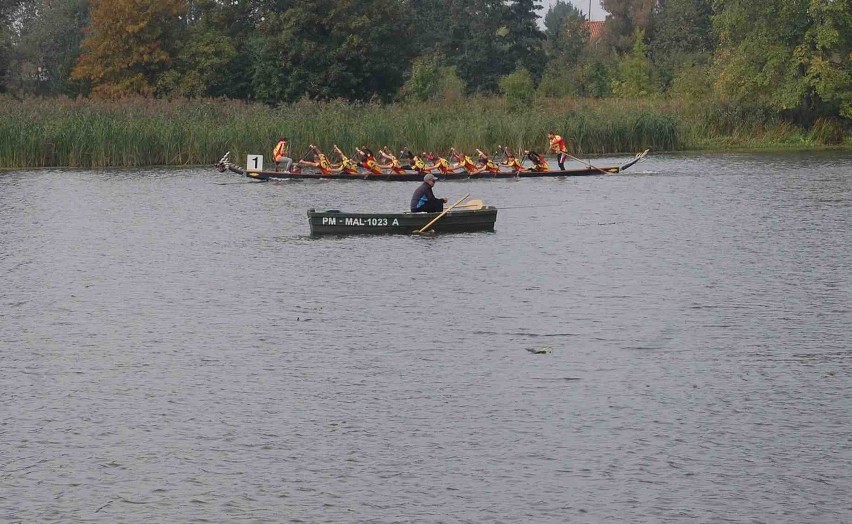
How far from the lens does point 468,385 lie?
16.4 m

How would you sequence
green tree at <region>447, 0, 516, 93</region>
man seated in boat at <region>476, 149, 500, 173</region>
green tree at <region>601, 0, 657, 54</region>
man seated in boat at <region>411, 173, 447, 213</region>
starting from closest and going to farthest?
man seated in boat at <region>411, 173, 447, 213</region> < man seated in boat at <region>476, 149, 500, 173</region> < green tree at <region>447, 0, 516, 93</region> < green tree at <region>601, 0, 657, 54</region>

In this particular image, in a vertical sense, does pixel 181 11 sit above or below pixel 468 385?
above

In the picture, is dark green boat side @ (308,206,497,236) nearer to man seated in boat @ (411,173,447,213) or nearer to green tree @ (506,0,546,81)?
man seated in boat @ (411,173,447,213)

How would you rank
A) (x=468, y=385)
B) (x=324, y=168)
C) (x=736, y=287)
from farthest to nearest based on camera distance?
(x=324, y=168)
(x=736, y=287)
(x=468, y=385)

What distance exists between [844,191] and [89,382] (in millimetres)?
28166

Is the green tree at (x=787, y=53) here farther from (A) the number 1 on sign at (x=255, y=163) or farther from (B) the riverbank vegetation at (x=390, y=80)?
(A) the number 1 on sign at (x=255, y=163)

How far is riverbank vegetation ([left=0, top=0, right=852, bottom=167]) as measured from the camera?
5212 cm

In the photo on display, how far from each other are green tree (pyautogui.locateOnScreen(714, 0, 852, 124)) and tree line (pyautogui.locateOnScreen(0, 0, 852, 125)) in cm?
7

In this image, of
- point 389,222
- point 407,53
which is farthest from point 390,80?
point 389,222

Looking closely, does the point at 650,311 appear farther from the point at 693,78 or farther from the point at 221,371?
the point at 693,78

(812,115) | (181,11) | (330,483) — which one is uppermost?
(181,11)

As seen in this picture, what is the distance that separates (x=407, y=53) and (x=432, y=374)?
209 feet

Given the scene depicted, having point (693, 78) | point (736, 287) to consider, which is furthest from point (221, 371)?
point (693, 78)

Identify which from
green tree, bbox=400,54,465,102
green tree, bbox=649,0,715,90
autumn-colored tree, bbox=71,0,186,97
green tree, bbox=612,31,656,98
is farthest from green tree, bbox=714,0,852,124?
green tree, bbox=649,0,715,90
